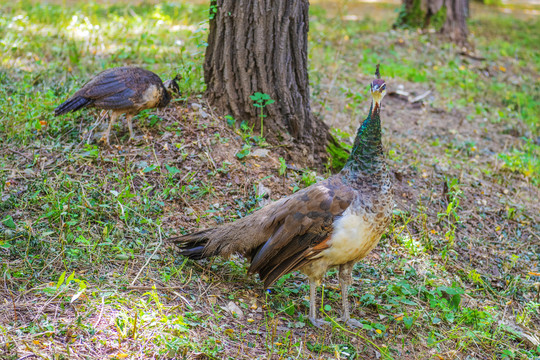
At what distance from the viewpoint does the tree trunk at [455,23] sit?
11195 millimetres

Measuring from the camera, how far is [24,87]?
20.7 ft

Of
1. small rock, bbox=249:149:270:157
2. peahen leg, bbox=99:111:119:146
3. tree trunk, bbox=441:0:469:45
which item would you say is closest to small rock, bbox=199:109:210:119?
small rock, bbox=249:149:270:157

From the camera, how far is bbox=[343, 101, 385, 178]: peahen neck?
4.07 metres

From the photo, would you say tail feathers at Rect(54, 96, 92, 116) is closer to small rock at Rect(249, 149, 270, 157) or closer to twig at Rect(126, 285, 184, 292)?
small rock at Rect(249, 149, 270, 157)

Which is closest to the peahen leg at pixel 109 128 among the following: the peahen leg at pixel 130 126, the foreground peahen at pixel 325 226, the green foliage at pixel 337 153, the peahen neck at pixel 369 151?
the peahen leg at pixel 130 126

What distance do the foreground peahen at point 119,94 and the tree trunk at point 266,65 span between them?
0.70 m

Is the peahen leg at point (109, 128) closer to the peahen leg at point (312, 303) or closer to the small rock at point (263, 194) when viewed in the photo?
the small rock at point (263, 194)

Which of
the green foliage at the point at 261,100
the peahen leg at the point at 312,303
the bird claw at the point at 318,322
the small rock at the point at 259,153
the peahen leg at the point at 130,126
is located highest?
the green foliage at the point at 261,100

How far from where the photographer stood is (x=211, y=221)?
4918mm

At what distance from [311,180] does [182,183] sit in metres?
1.31

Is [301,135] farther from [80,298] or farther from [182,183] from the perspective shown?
[80,298]

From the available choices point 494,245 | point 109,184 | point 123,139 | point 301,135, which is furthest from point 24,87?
point 494,245

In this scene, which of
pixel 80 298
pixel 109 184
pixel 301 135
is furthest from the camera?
pixel 301 135

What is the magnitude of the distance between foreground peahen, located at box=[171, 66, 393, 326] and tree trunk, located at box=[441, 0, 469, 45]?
802 cm
